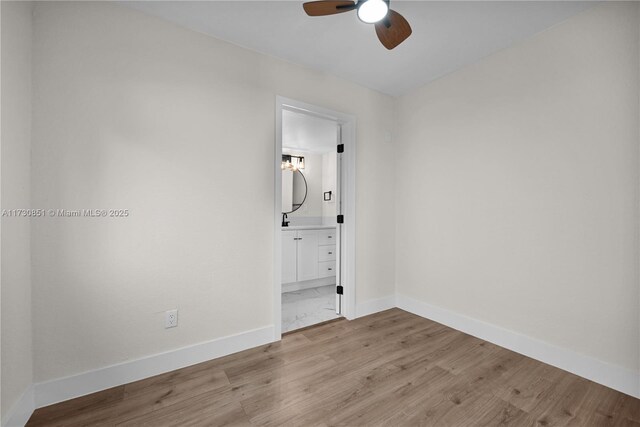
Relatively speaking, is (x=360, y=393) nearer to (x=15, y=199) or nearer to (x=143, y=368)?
(x=143, y=368)

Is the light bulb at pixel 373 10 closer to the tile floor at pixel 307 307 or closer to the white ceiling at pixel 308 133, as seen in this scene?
the white ceiling at pixel 308 133

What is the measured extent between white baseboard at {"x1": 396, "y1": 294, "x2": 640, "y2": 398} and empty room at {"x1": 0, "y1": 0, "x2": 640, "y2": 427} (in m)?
0.01

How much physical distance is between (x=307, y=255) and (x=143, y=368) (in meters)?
2.50

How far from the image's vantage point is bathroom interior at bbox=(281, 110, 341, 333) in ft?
10.7

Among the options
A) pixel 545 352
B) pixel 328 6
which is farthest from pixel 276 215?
pixel 545 352

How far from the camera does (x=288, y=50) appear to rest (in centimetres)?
232

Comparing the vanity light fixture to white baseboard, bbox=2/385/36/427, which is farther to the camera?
the vanity light fixture

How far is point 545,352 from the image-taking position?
2.05 meters

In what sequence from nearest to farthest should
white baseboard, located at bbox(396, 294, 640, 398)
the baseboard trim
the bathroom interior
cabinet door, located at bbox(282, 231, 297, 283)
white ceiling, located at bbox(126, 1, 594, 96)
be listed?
the baseboard trim, white baseboard, located at bbox(396, 294, 640, 398), white ceiling, located at bbox(126, 1, 594, 96), the bathroom interior, cabinet door, located at bbox(282, 231, 297, 283)

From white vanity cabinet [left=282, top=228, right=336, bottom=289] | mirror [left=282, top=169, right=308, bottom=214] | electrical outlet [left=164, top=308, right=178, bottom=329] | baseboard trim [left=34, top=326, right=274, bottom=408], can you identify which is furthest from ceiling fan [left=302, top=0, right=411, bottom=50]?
mirror [left=282, top=169, right=308, bottom=214]

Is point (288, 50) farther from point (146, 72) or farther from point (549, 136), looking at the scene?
point (549, 136)

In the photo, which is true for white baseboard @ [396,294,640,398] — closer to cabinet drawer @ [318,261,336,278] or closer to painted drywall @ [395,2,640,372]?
painted drywall @ [395,2,640,372]

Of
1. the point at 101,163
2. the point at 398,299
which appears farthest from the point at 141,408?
the point at 398,299

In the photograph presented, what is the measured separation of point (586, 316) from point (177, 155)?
3.09 m
